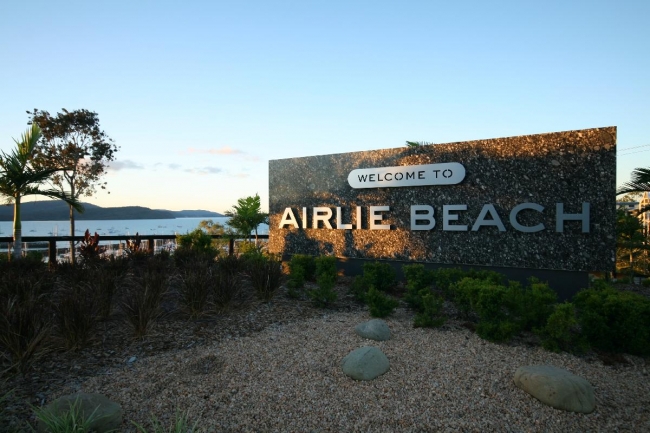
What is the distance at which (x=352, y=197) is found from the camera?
9297 millimetres

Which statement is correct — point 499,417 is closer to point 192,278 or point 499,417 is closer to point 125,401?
point 125,401

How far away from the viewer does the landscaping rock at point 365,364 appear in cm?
349

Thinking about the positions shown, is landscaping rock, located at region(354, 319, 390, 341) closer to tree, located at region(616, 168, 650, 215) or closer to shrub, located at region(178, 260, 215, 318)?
shrub, located at region(178, 260, 215, 318)

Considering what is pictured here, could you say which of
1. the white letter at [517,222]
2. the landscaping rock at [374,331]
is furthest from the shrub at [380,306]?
the white letter at [517,222]

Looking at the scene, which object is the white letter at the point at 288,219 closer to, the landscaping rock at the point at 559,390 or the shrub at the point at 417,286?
the shrub at the point at 417,286

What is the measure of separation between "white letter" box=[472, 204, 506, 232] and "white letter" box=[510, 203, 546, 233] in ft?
0.71

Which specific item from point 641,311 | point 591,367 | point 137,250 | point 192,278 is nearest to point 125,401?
point 192,278

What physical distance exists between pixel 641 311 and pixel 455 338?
179 cm

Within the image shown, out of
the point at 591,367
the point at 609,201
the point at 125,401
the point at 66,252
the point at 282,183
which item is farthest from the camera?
the point at 66,252

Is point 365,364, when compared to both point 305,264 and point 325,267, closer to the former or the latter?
point 325,267

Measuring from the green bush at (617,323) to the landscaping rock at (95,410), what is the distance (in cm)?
437

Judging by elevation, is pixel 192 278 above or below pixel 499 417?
above

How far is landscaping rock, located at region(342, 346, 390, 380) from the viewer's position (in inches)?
138

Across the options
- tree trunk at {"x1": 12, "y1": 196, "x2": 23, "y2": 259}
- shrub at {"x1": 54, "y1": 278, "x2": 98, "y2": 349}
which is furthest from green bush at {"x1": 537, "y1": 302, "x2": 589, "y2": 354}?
tree trunk at {"x1": 12, "y1": 196, "x2": 23, "y2": 259}
